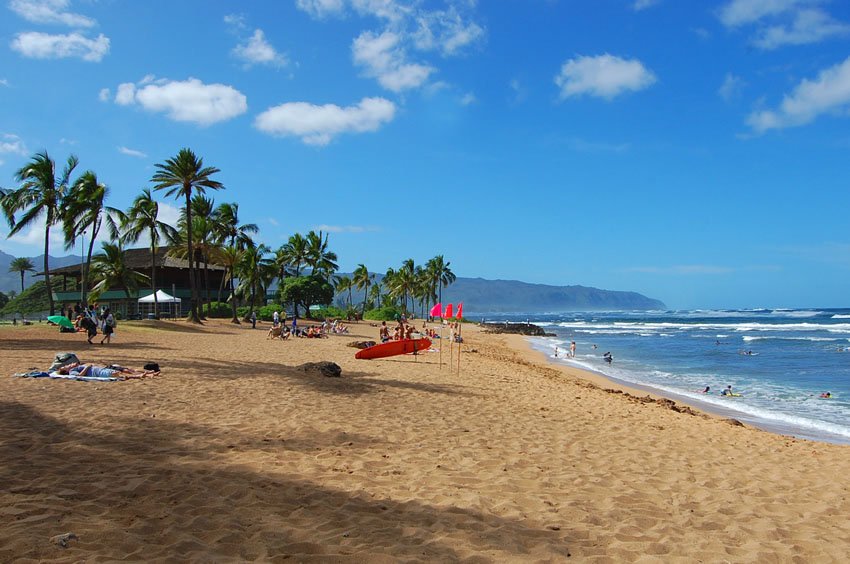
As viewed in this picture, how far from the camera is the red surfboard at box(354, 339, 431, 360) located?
17250 millimetres

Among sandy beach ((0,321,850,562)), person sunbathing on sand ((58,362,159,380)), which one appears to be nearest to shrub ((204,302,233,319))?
person sunbathing on sand ((58,362,159,380))

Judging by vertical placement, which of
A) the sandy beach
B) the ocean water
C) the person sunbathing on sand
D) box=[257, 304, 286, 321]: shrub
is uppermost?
box=[257, 304, 286, 321]: shrub

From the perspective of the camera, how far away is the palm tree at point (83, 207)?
28292 mm

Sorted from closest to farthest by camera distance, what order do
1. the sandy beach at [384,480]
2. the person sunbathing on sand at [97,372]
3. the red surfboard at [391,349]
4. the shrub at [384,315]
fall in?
the sandy beach at [384,480], the person sunbathing on sand at [97,372], the red surfboard at [391,349], the shrub at [384,315]

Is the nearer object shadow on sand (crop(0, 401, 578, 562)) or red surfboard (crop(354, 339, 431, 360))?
shadow on sand (crop(0, 401, 578, 562))

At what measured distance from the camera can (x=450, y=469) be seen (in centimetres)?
604

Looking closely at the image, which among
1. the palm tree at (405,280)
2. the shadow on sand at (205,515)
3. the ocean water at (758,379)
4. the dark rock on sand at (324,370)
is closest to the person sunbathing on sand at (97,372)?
the dark rock on sand at (324,370)

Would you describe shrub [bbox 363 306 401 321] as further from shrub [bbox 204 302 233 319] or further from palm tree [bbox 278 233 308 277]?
shrub [bbox 204 302 233 319]

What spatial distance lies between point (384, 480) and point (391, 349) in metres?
12.4

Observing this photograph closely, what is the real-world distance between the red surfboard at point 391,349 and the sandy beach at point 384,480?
648 centimetres

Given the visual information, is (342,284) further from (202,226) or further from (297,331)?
(297,331)

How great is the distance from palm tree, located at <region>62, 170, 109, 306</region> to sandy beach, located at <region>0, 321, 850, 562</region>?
21426 millimetres

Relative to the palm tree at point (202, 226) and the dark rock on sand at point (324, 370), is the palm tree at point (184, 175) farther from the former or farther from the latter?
the dark rock on sand at point (324, 370)

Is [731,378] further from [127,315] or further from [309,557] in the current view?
[127,315]
